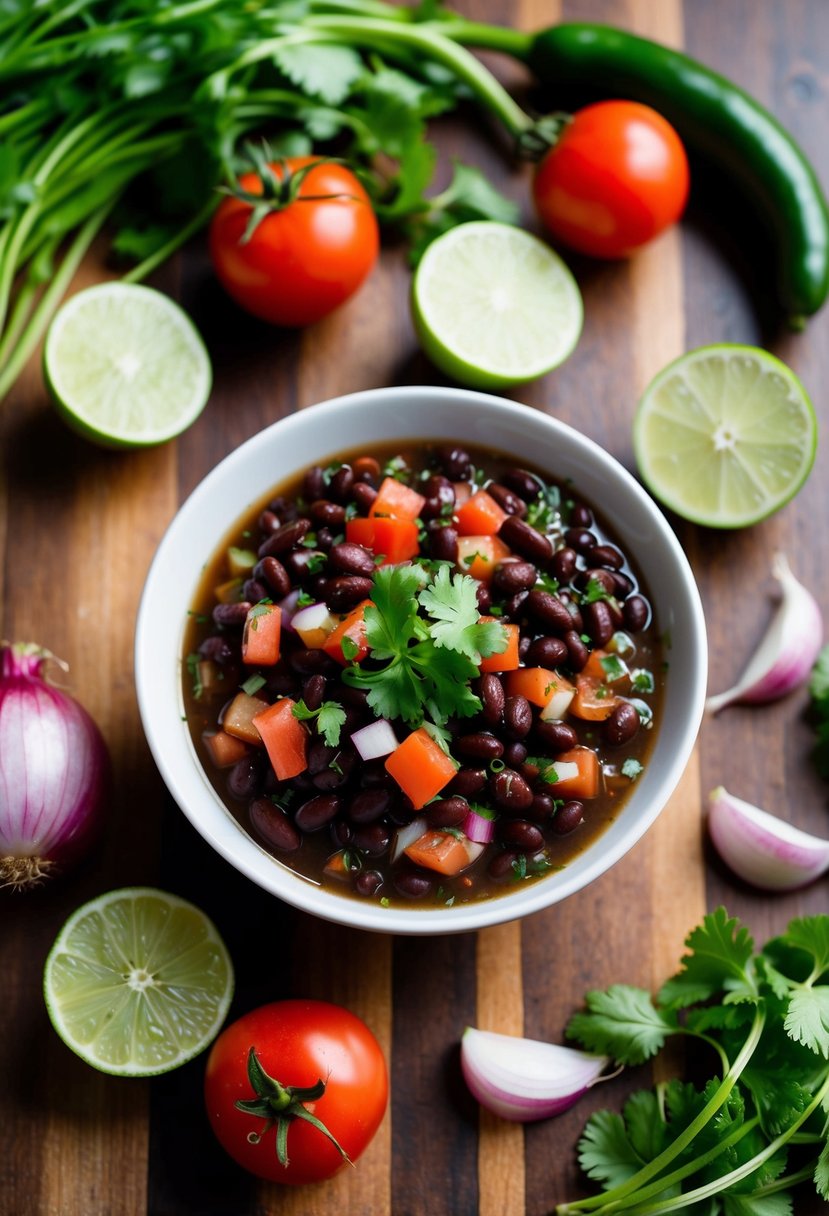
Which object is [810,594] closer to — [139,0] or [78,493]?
[78,493]

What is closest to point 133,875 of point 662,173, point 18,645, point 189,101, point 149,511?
point 18,645

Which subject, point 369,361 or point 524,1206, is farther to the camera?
point 369,361

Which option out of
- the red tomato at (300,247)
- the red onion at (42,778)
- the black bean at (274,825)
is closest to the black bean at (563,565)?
the black bean at (274,825)

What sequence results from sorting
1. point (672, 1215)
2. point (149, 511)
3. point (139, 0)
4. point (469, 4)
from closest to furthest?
point (672, 1215) < point (139, 0) < point (149, 511) < point (469, 4)

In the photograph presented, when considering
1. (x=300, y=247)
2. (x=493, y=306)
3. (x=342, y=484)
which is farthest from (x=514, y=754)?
(x=300, y=247)

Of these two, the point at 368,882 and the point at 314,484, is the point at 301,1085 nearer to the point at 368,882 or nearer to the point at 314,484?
the point at 368,882

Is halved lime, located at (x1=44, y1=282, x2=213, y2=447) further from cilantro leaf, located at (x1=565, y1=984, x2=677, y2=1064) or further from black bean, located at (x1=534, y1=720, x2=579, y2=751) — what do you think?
cilantro leaf, located at (x1=565, y1=984, x2=677, y2=1064)
